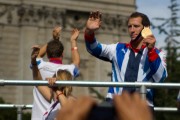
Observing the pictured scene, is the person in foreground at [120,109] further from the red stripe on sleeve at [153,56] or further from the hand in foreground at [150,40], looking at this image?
the red stripe on sleeve at [153,56]

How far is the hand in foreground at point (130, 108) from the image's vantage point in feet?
9.46

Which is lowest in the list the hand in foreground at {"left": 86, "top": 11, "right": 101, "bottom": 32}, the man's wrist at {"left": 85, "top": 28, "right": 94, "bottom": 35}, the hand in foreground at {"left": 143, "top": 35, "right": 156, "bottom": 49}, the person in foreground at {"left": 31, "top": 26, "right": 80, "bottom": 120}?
the person in foreground at {"left": 31, "top": 26, "right": 80, "bottom": 120}

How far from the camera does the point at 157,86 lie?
5.98m

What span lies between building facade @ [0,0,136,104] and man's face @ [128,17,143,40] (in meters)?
45.9

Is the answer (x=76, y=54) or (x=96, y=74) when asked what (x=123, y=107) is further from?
(x=96, y=74)

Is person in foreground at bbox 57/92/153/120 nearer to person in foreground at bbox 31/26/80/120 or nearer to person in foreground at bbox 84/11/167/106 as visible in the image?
person in foreground at bbox 84/11/167/106

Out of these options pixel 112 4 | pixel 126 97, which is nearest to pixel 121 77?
pixel 126 97

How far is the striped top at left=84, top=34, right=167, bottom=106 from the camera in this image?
6477 mm

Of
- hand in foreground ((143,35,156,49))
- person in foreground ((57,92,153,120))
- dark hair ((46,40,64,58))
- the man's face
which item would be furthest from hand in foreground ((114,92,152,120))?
dark hair ((46,40,64,58))

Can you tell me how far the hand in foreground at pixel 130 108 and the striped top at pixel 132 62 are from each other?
3451 mm

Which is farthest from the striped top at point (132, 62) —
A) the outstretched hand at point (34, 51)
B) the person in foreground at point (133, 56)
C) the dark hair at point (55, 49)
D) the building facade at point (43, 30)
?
the building facade at point (43, 30)

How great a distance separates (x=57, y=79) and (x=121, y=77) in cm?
57

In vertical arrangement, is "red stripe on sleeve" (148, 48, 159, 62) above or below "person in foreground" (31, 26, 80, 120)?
above

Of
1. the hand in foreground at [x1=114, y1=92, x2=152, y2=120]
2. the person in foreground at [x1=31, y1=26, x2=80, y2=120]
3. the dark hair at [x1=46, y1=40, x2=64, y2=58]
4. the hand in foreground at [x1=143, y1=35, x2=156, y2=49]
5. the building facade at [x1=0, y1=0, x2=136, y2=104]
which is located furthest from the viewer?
the building facade at [x1=0, y1=0, x2=136, y2=104]
